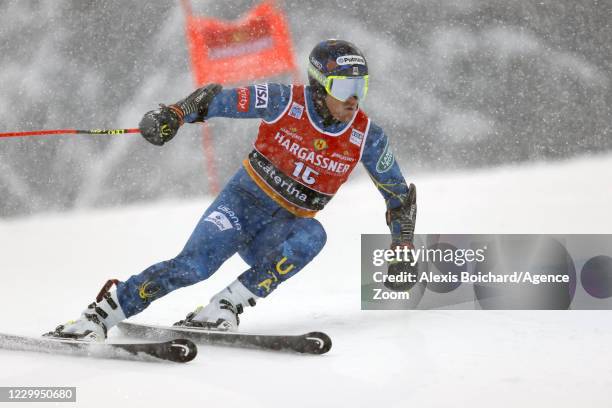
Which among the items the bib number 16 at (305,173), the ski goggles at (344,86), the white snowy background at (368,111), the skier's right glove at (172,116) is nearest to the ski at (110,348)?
the skier's right glove at (172,116)

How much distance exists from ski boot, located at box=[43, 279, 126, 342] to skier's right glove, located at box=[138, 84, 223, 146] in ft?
2.36

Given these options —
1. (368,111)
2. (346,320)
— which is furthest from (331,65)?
(368,111)

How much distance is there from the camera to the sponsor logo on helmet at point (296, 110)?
421cm

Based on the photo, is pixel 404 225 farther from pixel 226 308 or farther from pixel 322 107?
pixel 226 308

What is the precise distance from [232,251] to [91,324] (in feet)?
2.55

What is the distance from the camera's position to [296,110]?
13.8 feet

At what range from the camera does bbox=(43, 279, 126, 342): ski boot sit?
3770 millimetres

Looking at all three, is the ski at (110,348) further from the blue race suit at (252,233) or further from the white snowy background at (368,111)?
the white snowy background at (368,111)

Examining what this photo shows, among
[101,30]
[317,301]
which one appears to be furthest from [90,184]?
[317,301]

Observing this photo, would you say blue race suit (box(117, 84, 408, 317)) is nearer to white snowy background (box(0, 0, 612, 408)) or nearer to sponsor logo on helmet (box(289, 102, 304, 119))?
sponsor logo on helmet (box(289, 102, 304, 119))

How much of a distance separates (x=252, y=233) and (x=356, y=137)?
72 cm

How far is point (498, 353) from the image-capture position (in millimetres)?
3527

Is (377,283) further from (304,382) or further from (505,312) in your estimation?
(304,382)

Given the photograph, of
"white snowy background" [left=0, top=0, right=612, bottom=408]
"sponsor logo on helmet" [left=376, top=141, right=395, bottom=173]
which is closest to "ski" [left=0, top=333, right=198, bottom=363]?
"sponsor logo on helmet" [left=376, top=141, right=395, bottom=173]
